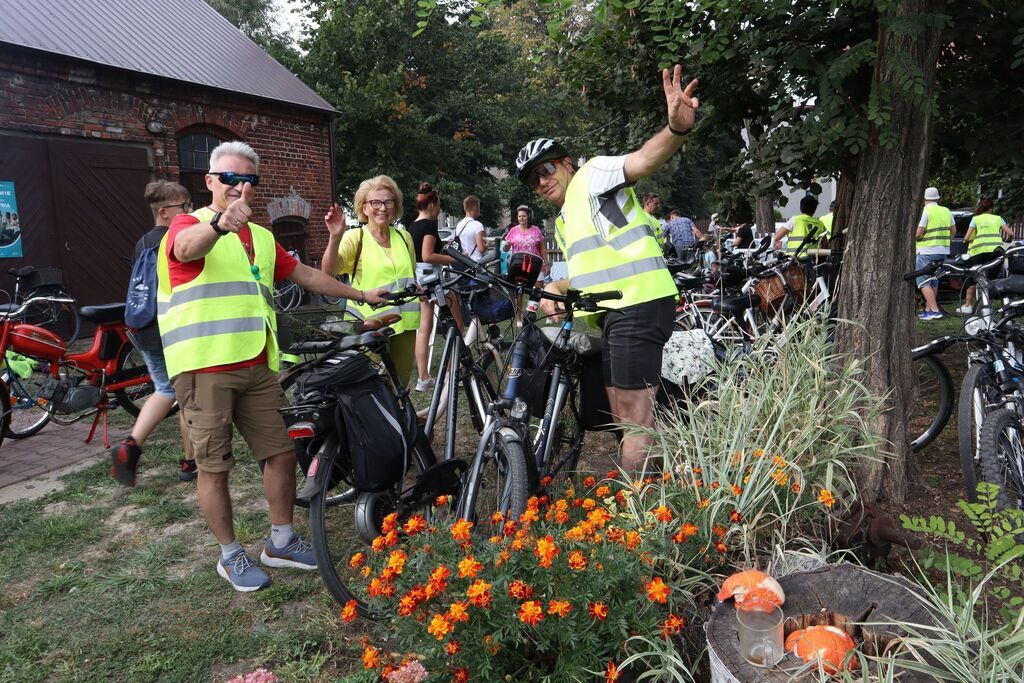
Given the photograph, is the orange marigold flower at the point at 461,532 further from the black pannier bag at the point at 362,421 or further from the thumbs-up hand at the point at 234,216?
the thumbs-up hand at the point at 234,216

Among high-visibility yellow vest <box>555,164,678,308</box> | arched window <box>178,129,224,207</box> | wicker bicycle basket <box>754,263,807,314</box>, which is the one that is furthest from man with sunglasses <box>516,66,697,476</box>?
arched window <box>178,129,224,207</box>

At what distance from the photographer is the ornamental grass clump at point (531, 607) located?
6.77 ft

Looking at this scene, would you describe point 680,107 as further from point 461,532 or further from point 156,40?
point 156,40

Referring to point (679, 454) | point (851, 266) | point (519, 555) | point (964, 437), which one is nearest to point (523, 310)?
point (679, 454)

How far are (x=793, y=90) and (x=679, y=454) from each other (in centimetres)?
296

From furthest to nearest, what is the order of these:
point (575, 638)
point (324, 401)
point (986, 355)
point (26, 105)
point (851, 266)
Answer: point (26, 105)
point (851, 266)
point (986, 355)
point (324, 401)
point (575, 638)

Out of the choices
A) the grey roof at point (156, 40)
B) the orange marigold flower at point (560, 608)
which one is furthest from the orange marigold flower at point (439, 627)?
the grey roof at point (156, 40)

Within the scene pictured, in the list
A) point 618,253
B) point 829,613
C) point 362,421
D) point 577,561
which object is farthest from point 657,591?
point 618,253

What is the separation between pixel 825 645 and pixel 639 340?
1.67 meters

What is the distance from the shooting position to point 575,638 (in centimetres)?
205

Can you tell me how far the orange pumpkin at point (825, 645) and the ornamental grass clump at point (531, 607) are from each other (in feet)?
1.04

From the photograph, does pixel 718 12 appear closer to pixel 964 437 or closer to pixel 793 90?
pixel 793 90

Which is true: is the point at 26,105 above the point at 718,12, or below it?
above

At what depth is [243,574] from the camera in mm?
3416
